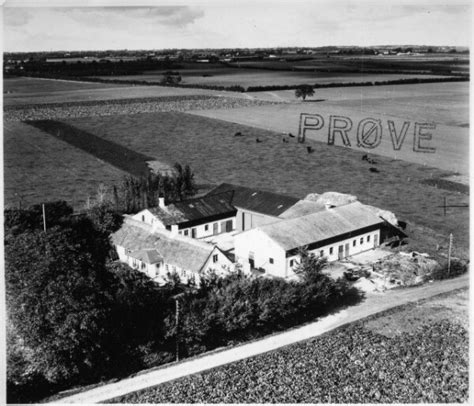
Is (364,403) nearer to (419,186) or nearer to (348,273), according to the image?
(348,273)

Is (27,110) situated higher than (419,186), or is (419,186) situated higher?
(27,110)

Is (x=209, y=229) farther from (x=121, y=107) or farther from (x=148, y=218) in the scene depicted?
(x=121, y=107)

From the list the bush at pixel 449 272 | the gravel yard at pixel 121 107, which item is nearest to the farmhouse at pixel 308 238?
the bush at pixel 449 272

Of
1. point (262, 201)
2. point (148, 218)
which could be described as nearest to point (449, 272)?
point (262, 201)

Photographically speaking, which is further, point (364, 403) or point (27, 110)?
point (27, 110)

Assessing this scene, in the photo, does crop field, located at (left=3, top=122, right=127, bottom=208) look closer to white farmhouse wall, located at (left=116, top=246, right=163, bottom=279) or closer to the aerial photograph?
the aerial photograph

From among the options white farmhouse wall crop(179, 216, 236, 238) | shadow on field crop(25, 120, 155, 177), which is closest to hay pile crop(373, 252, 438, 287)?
white farmhouse wall crop(179, 216, 236, 238)

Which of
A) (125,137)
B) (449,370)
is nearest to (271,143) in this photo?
(125,137)
